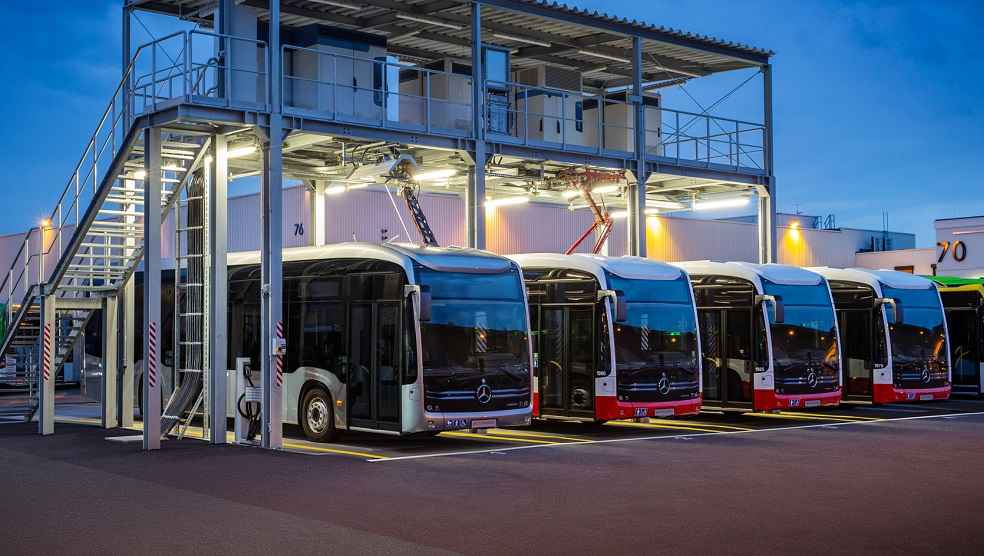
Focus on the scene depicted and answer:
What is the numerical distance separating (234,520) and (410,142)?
37.0 feet

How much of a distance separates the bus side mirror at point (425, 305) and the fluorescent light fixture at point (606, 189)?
30.0 feet

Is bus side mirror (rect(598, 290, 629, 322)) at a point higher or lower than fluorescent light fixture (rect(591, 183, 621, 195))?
lower

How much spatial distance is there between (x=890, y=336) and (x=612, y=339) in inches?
310

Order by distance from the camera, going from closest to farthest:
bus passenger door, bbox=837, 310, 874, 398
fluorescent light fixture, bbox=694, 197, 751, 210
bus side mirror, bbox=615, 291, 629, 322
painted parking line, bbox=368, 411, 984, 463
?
1. painted parking line, bbox=368, 411, 984, 463
2. bus side mirror, bbox=615, 291, 629, 322
3. bus passenger door, bbox=837, 310, 874, 398
4. fluorescent light fixture, bbox=694, 197, 751, 210

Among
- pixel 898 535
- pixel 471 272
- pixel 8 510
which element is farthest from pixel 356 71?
pixel 898 535

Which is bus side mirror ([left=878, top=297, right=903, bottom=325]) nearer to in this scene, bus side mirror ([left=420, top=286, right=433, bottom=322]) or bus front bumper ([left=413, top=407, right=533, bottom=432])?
bus front bumper ([left=413, top=407, right=533, bottom=432])

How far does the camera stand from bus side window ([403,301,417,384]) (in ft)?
60.1

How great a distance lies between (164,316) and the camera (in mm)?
24969

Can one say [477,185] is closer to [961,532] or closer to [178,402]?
[178,402]

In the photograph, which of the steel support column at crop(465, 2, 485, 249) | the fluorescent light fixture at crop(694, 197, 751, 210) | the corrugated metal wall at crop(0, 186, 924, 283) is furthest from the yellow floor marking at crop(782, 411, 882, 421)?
the corrugated metal wall at crop(0, 186, 924, 283)

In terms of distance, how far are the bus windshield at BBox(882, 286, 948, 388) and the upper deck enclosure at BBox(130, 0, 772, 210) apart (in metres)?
4.18

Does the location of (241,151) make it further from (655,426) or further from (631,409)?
(655,426)

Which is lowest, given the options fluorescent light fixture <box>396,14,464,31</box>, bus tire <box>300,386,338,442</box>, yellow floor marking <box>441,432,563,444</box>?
yellow floor marking <box>441,432,563,444</box>

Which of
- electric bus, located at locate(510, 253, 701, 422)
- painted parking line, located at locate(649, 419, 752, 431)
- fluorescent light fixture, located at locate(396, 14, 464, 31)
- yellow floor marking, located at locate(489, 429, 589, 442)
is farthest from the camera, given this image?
fluorescent light fixture, located at locate(396, 14, 464, 31)
